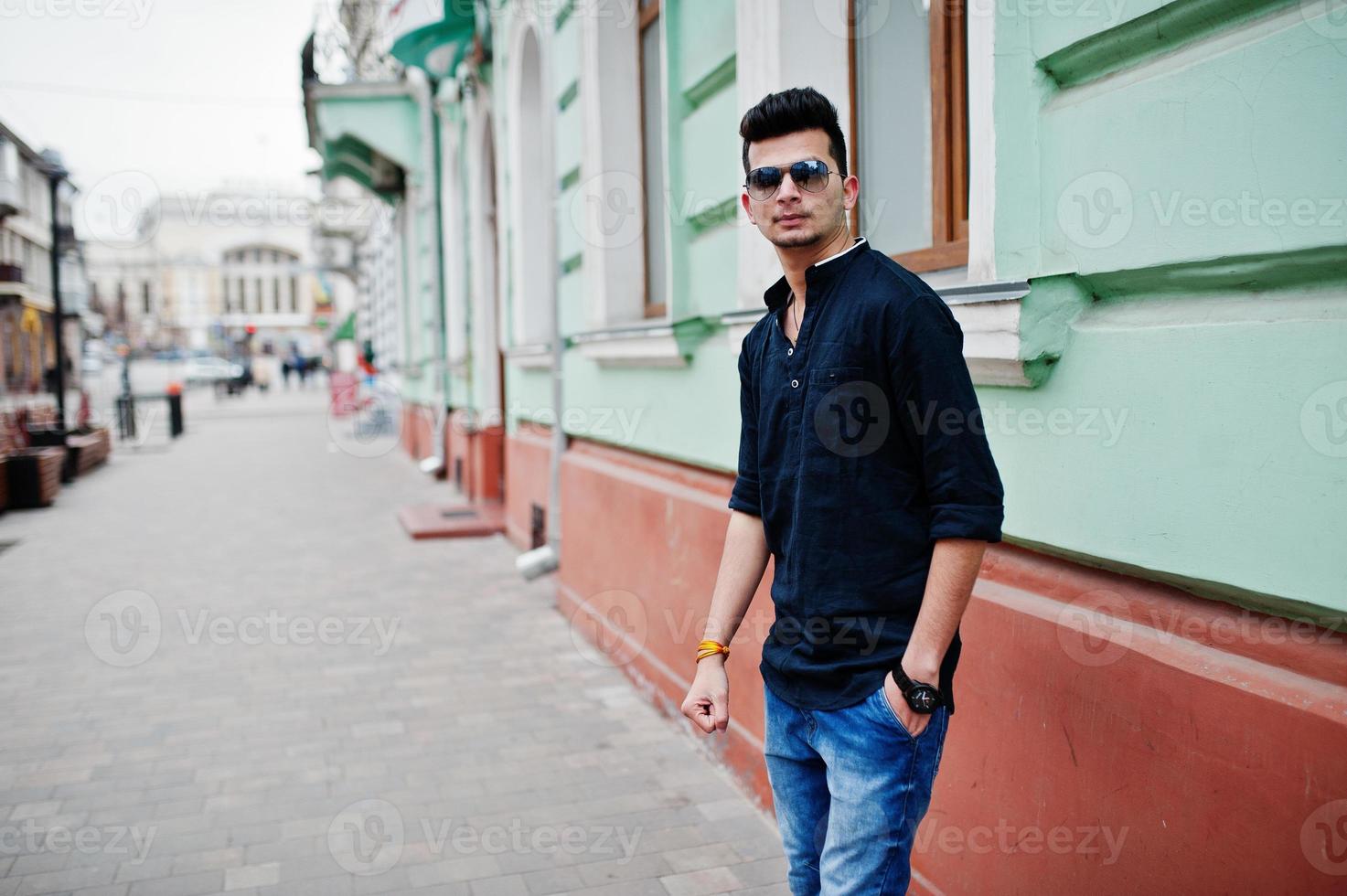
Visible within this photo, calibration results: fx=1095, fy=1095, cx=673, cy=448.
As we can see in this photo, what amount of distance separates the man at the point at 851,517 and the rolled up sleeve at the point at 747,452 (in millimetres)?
109

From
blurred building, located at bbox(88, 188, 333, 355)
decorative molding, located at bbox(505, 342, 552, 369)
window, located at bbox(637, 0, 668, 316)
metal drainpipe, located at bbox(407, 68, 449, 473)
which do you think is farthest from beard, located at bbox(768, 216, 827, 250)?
blurred building, located at bbox(88, 188, 333, 355)

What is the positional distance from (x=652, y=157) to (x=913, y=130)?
2.66 meters

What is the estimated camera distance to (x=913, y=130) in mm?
3537

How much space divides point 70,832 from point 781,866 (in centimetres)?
249

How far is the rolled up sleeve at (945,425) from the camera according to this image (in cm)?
178

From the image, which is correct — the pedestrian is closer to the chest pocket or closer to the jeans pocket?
the chest pocket

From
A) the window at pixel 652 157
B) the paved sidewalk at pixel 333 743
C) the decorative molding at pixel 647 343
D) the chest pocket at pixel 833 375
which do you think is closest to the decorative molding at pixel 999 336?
the chest pocket at pixel 833 375

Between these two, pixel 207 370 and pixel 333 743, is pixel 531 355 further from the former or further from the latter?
pixel 207 370

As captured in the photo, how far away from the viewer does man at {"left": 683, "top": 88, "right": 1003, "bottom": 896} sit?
5.98 ft

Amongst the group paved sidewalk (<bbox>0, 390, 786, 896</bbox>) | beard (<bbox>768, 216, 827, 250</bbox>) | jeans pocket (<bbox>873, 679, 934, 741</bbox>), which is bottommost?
paved sidewalk (<bbox>0, 390, 786, 896</bbox>)

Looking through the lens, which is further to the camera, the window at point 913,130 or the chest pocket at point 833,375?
the window at point 913,130

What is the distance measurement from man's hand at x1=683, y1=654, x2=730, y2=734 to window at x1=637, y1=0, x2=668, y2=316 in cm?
383

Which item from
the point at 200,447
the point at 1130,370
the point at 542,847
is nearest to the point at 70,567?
the point at 542,847

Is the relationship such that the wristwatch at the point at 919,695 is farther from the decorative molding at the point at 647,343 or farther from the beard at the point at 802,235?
the decorative molding at the point at 647,343
